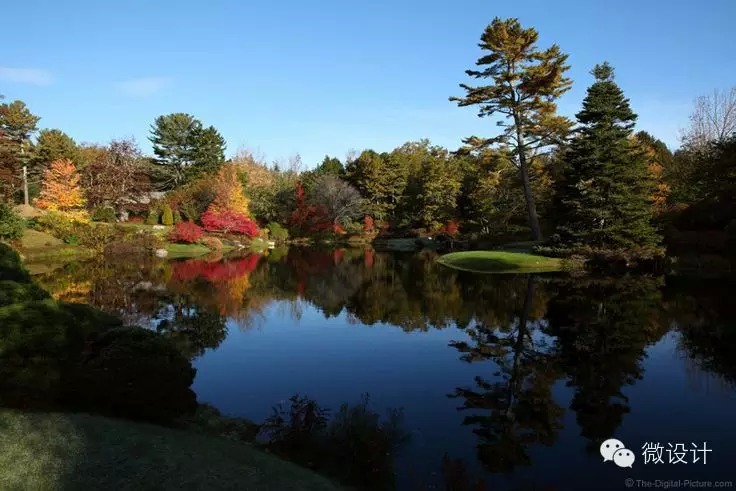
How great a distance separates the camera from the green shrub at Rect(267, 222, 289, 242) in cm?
5247

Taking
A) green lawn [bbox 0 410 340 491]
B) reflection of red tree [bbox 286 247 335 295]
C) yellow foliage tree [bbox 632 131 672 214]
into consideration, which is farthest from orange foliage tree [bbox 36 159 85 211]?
yellow foliage tree [bbox 632 131 672 214]

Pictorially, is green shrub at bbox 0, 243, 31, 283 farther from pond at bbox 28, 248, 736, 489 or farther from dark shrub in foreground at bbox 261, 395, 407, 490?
dark shrub in foreground at bbox 261, 395, 407, 490

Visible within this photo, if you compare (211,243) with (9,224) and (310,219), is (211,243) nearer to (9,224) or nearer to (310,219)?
(310,219)

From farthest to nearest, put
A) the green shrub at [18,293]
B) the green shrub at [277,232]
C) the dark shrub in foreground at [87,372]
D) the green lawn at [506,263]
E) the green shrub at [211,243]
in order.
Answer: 1. the green shrub at [277,232]
2. the green shrub at [211,243]
3. the green lawn at [506,263]
4. the green shrub at [18,293]
5. the dark shrub in foreground at [87,372]

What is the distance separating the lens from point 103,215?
43.7 meters

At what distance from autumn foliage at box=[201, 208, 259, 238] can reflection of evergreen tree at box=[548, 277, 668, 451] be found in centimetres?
3287

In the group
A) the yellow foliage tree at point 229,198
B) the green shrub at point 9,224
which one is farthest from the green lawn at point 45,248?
the yellow foliage tree at point 229,198

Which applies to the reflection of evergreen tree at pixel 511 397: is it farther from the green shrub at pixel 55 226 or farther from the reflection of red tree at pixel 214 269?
the green shrub at pixel 55 226

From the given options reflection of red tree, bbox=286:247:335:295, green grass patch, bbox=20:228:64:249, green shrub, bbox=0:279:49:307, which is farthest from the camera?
green grass patch, bbox=20:228:64:249

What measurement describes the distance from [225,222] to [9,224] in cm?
1774

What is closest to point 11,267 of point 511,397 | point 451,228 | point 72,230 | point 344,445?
point 344,445

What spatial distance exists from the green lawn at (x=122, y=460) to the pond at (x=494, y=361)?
1.66 meters

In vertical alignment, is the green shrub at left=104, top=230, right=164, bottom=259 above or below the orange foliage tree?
below

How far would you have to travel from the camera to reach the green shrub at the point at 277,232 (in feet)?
172
